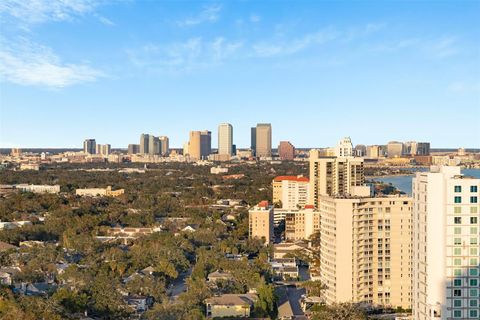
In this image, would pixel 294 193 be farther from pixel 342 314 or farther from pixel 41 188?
pixel 342 314

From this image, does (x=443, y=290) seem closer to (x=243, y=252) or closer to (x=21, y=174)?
(x=243, y=252)

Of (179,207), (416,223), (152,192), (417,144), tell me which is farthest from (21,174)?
(417,144)

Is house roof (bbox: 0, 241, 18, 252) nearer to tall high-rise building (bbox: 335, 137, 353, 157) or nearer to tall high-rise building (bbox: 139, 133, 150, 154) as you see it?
tall high-rise building (bbox: 335, 137, 353, 157)

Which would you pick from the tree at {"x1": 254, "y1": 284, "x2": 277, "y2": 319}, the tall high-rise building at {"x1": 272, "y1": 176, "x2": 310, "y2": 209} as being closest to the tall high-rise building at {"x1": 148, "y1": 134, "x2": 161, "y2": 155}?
the tall high-rise building at {"x1": 272, "y1": 176, "x2": 310, "y2": 209}

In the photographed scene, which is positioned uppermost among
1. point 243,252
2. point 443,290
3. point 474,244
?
point 474,244

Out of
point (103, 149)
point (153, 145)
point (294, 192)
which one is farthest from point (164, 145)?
point (294, 192)
